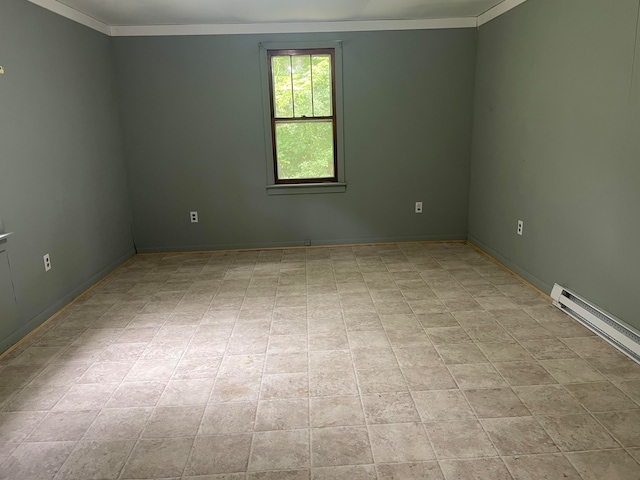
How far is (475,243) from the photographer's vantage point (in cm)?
496

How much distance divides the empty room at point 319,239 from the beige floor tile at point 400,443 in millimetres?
12

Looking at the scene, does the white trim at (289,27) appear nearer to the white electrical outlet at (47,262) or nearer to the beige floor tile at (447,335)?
A: the white electrical outlet at (47,262)

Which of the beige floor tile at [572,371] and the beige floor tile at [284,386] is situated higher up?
the beige floor tile at [572,371]

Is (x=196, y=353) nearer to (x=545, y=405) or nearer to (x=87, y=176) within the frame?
(x=545, y=405)

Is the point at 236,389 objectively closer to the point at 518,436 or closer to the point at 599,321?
the point at 518,436

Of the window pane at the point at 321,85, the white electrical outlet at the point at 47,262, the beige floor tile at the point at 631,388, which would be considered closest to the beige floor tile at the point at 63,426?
the white electrical outlet at the point at 47,262

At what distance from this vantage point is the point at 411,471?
1.75m

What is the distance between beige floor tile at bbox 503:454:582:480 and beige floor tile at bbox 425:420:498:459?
9cm

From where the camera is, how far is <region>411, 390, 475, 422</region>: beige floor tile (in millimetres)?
2070

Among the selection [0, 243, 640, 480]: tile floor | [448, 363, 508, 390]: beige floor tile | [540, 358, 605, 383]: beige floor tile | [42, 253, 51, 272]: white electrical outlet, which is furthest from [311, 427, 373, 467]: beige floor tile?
[42, 253, 51, 272]: white electrical outlet

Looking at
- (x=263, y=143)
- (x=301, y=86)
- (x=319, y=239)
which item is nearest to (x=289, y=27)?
(x=301, y=86)

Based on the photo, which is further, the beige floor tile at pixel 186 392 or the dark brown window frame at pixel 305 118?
the dark brown window frame at pixel 305 118

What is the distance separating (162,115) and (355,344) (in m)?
3.30

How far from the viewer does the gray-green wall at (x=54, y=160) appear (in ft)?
9.79
